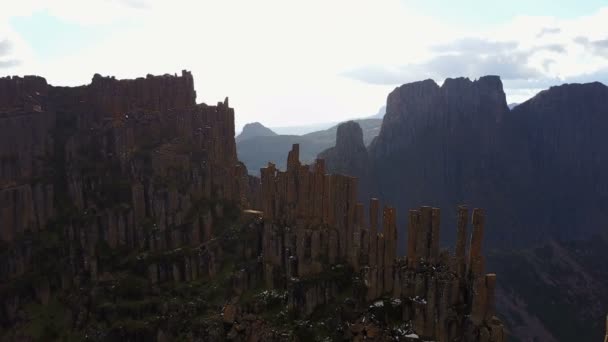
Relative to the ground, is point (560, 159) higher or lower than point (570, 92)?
lower

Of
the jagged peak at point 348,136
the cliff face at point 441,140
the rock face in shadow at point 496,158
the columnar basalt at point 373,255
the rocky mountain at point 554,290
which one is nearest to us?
the columnar basalt at point 373,255

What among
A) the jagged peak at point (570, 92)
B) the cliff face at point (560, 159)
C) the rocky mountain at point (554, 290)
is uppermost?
the jagged peak at point (570, 92)

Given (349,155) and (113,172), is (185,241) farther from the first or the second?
(349,155)

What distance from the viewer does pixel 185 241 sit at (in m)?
76.7

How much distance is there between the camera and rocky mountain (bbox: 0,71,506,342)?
190 ft

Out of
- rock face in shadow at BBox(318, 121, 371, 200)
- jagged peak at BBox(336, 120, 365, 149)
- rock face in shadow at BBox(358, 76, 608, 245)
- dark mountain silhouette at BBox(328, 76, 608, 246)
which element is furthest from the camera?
rock face in shadow at BBox(358, 76, 608, 245)

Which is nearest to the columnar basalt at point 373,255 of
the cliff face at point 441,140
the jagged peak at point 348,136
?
the jagged peak at point 348,136

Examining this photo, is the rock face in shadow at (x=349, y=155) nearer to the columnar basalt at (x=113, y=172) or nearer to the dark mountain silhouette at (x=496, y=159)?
the dark mountain silhouette at (x=496, y=159)

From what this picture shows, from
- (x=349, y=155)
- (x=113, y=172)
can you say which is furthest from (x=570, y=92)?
(x=113, y=172)

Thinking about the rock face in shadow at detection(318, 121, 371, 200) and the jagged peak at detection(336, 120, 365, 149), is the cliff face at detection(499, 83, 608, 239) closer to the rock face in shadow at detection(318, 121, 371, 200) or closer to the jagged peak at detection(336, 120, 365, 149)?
the rock face in shadow at detection(318, 121, 371, 200)

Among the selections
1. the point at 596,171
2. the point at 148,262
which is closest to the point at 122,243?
the point at 148,262

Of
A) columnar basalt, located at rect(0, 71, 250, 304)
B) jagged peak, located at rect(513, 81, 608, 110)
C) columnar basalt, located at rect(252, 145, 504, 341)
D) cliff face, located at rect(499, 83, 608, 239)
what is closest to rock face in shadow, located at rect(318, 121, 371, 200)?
cliff face, located at rect(499, 83, 608, 239)

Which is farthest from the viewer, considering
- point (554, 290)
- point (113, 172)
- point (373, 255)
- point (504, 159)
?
point (504, 159)

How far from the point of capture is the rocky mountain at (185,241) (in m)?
58.0
